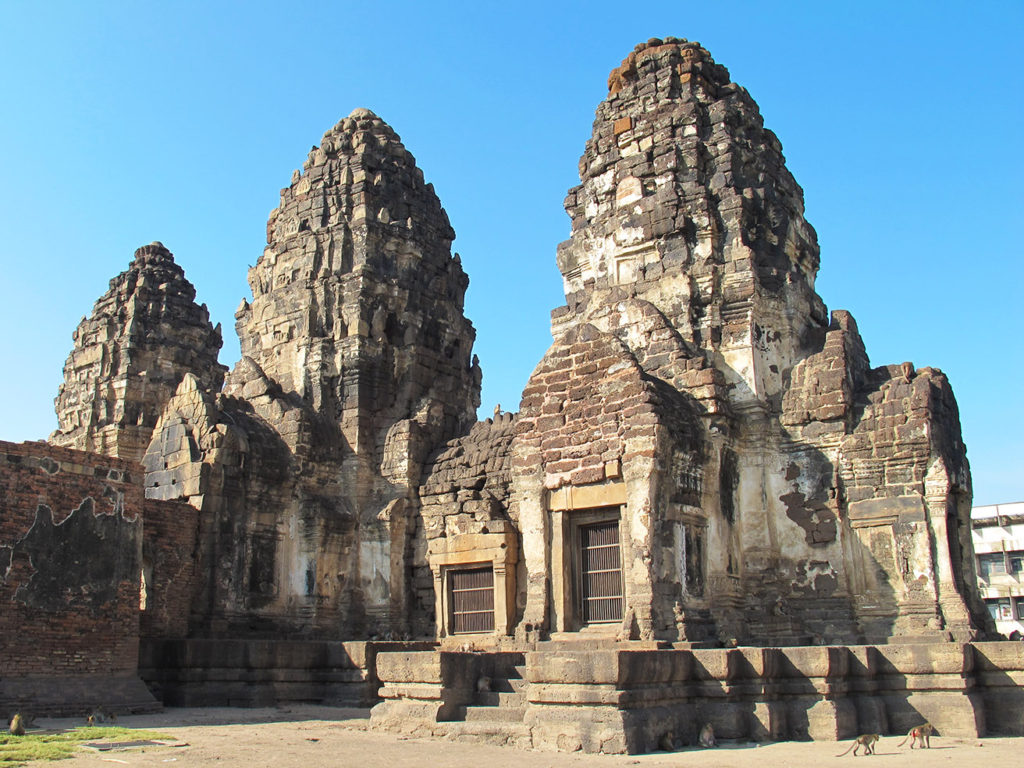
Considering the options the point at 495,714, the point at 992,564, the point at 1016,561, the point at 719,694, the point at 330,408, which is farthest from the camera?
the point at 992,564

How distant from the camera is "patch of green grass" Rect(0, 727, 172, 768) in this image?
866 centimetres

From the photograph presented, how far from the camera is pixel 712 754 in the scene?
9.05 meters

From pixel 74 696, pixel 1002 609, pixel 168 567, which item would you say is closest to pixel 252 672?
pixel 168 567

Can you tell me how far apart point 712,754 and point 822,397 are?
6.15m

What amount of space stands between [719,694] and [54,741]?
6.73 metres

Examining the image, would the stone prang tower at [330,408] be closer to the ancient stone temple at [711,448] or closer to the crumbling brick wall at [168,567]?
the crumbling brick wall at [168,567]

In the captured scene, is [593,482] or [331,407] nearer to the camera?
[593,482]

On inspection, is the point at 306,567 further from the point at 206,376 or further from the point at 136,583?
the point at 206,376

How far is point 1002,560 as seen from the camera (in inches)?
1829

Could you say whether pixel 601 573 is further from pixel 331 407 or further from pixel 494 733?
pixel 331 407

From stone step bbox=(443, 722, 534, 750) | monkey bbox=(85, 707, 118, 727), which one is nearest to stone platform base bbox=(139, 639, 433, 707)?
monkey bbox=(85, 707, 118, 727)

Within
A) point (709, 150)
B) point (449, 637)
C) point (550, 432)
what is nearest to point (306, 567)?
point (449, 637)

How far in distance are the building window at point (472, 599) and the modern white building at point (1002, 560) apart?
121 feet

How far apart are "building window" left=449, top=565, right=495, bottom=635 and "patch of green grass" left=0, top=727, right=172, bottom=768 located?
5.94 m
